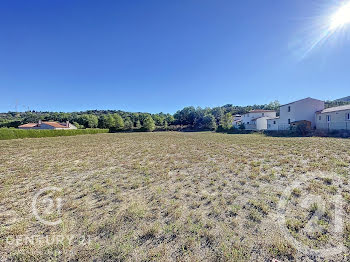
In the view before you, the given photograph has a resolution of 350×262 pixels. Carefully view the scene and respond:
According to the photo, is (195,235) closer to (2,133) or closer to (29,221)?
(29,221)

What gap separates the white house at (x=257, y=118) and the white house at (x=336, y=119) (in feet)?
37.0

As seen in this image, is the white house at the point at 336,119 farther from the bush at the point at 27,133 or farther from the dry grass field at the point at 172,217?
the bush at the point at 27,133

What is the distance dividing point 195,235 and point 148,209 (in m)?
1.18

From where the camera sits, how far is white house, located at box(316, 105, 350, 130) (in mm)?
17970

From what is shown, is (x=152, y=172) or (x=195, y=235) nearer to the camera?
(x=195, y=235)

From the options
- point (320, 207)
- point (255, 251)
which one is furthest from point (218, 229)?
point (320, 207)

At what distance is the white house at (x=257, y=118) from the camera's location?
3347 cm

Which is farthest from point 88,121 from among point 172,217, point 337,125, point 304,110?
point 337,125

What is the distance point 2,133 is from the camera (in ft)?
66.1

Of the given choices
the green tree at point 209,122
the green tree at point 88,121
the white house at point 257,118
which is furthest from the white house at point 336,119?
the green tree at point 88,121

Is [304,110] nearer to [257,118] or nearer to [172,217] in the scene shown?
[257,118]

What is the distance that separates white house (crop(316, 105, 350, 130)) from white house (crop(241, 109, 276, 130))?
11.3 m

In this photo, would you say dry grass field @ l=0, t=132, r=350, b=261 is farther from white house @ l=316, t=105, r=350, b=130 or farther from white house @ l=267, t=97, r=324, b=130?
white house @ l=267, t=97, r=324, b=130

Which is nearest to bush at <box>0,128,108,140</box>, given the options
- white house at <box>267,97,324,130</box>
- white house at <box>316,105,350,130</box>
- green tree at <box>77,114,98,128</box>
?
green tree at <box>77,114,98,128</box>
